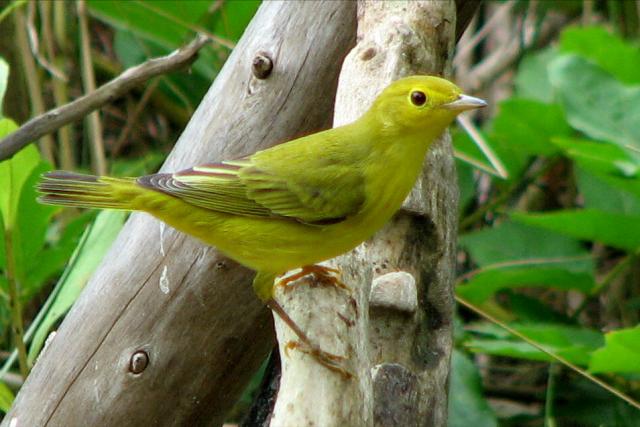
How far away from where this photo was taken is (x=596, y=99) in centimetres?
414

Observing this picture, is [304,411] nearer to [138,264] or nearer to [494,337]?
[138,264]

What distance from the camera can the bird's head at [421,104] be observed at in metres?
3.11

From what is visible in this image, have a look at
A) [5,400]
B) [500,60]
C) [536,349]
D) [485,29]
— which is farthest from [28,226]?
[500,60]

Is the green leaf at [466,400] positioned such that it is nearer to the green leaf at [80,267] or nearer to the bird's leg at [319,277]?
the bird's leg at [319,277]

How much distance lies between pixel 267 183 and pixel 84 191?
625 millimetres

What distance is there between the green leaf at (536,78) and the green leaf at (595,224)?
110 cm

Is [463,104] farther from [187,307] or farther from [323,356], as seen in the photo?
[187,307]

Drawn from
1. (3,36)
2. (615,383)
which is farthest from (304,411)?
(3,36)

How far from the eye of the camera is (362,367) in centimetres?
250

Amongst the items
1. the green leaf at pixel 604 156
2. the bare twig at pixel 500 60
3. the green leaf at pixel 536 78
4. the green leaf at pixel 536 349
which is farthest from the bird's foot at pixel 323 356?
the bare twig at pixel 500 60

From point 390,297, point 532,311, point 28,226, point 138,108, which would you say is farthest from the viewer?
point 138,108

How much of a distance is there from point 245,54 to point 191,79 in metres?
2.13

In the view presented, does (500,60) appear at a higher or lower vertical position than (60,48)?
higher

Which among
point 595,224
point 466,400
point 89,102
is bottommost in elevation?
point 466,400
